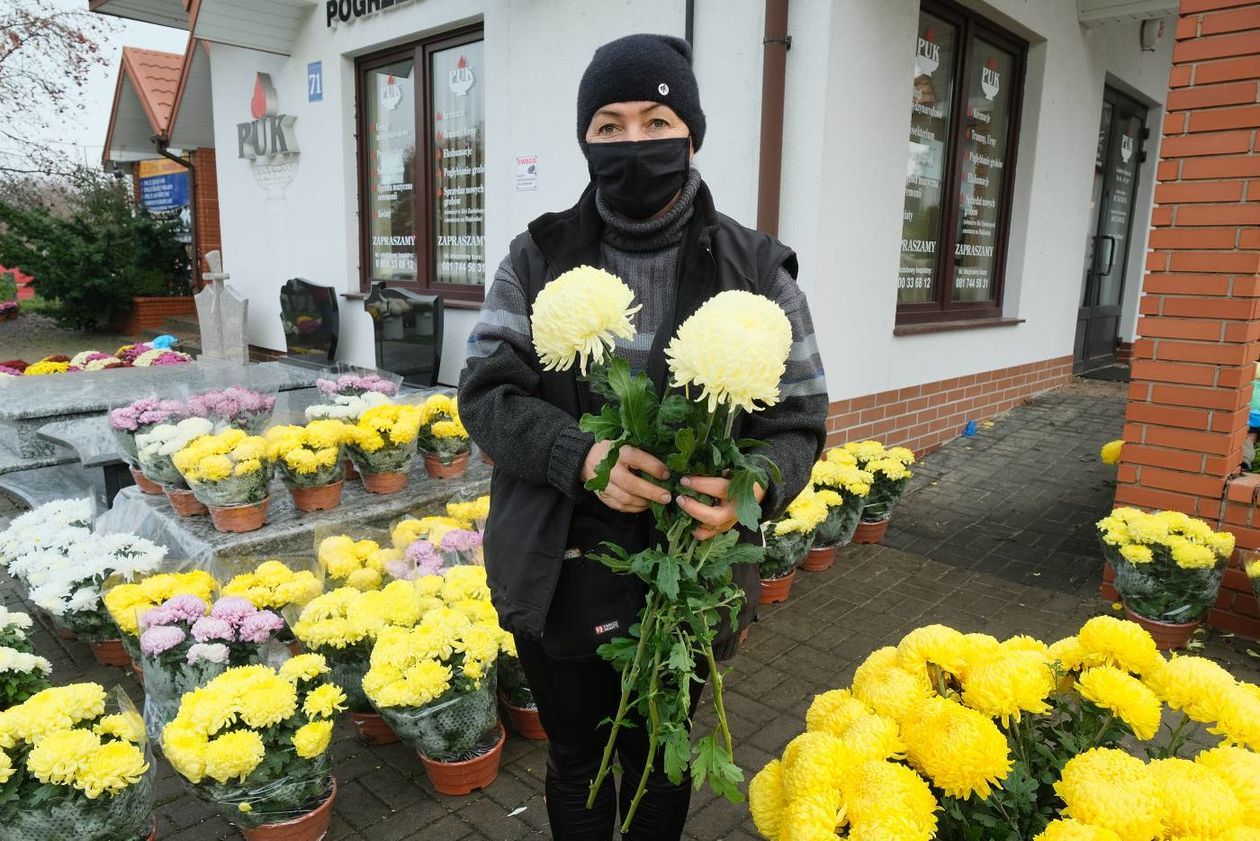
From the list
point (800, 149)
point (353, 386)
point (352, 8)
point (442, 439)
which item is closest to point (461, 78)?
point (352, 8)

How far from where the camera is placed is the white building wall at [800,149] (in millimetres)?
4832

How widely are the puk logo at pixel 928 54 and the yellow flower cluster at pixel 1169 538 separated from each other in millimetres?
3486

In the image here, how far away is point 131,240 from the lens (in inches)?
563

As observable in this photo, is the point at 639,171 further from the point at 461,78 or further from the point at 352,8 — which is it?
the point at 352,8

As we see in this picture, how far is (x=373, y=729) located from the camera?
3.00 meters

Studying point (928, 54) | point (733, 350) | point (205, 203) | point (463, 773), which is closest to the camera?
point (733, 350)

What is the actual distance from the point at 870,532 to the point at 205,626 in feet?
11.7

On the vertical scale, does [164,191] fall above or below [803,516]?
above

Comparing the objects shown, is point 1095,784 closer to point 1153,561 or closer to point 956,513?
point 1153,561

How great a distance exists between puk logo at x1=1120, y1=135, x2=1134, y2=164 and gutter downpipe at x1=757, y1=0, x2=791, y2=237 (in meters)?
5.83

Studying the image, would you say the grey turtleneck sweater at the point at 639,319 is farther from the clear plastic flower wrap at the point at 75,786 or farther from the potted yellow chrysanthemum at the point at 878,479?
the potted yellow chrysanthemum at the point at 878,479

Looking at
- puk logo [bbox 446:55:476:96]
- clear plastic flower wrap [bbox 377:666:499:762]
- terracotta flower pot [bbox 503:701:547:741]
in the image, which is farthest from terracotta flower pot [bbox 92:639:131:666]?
puk logo [bbox 446:55:476:96]

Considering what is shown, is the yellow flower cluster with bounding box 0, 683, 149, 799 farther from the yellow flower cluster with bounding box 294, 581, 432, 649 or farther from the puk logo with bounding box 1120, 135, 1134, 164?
the puk logo with bounding box 1120, 135, 1134, 164

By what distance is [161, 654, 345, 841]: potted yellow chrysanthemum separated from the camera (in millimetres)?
2172
